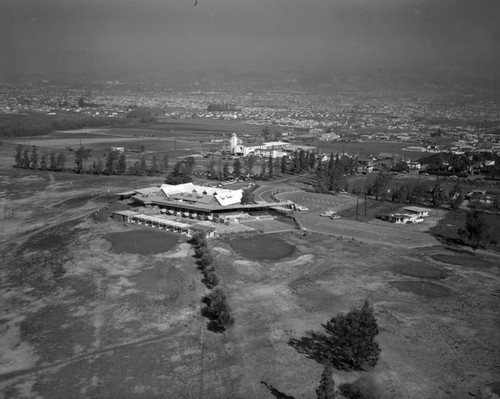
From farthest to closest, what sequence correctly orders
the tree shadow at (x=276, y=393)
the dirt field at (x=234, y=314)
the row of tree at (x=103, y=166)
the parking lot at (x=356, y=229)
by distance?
the row of tree at (x=103, y=166) < the parking lot at (x=356, y=229) < the dirt field at (x=234, y=314) < the tree shadow at (x=276, y=393)

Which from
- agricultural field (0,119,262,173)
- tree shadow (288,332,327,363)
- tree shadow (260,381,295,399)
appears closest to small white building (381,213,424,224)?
tree shadow (288,332,327,363)

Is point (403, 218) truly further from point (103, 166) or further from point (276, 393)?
point (103, 166)

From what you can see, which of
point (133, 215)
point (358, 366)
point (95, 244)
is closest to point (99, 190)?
point (133, 215)

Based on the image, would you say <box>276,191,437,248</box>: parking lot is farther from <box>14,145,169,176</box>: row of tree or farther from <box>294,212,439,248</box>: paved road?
<box>14,145,169,176</box>: row of tree

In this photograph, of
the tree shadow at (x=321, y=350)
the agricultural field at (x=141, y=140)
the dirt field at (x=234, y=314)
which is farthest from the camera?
the agricultural field at (x=141, y=140)

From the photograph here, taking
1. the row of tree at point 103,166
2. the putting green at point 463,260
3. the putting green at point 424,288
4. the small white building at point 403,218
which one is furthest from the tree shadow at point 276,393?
the row of tree at point 103,166

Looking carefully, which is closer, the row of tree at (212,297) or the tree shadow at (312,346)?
the tree shadow at (312,346)

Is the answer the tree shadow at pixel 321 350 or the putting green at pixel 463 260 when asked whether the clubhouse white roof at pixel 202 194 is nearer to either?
the putting green at pixel 463 260
